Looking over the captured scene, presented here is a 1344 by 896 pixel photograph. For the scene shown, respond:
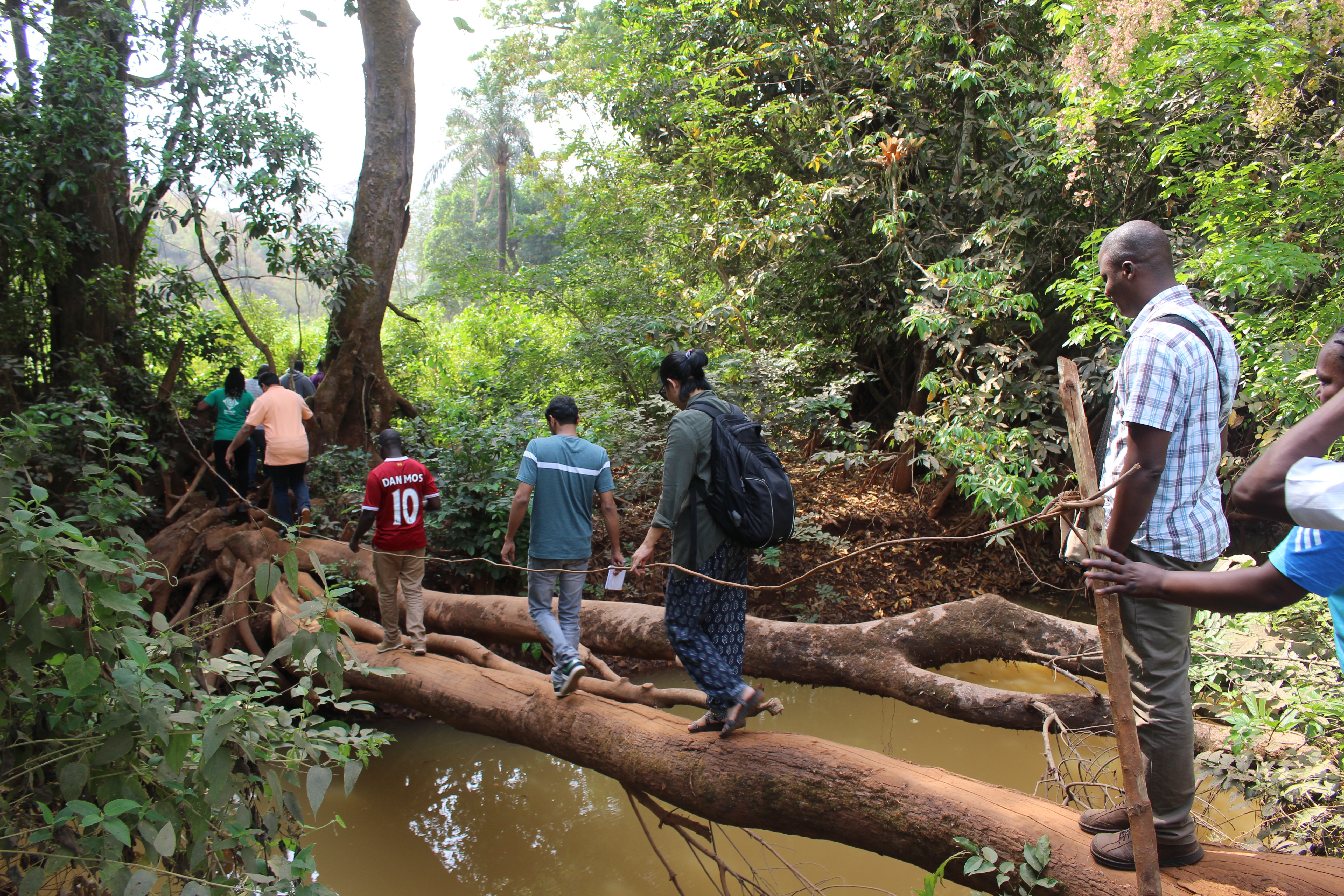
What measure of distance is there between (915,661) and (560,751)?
220cm

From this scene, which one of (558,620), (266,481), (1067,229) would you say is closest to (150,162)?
(266,481)

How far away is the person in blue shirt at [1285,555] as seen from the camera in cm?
158

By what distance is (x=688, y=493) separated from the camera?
3170 mm

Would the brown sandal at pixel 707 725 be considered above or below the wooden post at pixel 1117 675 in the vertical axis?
below

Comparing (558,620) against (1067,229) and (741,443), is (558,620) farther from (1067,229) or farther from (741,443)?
(1067,229)

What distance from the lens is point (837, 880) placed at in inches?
163

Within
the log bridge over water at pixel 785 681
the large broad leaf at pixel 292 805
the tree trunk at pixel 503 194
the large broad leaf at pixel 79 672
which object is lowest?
the log bridge over water at pixel 785 681

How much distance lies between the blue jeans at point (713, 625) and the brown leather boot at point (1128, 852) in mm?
1357

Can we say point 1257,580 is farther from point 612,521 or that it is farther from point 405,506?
point 405,506

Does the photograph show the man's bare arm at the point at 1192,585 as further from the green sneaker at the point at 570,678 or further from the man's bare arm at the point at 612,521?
the man's bare arm at the point at 612,521

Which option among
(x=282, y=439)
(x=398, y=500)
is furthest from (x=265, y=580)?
(x=282, y=439)

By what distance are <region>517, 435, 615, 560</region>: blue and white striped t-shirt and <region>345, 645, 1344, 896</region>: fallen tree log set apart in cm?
77

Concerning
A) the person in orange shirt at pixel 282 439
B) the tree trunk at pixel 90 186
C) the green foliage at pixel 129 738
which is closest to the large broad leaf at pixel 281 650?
the green foliage at pixel 129 738

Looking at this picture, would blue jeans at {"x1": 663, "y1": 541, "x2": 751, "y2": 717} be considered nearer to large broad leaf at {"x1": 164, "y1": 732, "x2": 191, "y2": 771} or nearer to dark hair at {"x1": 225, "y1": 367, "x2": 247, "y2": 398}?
large broad leaf at {"x1": 164, "y1": 732, "x2": 191, "y2": 771}
